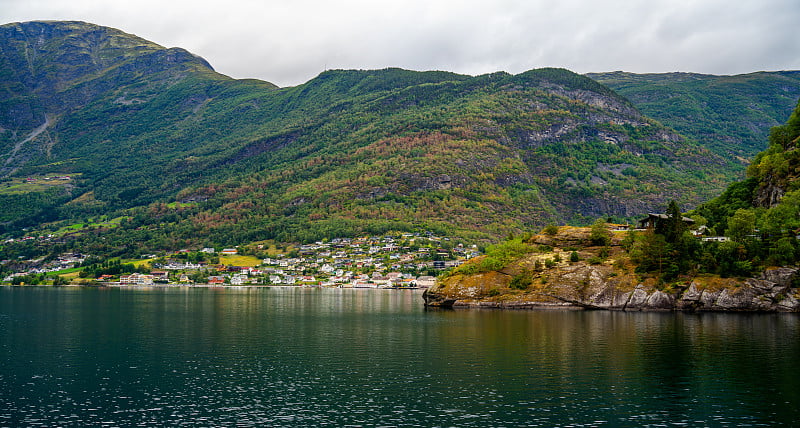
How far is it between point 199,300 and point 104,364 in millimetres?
85286

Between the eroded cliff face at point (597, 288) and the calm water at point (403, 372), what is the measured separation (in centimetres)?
797

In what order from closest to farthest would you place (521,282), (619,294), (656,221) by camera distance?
(619,294) → (656,221) → (521,282)

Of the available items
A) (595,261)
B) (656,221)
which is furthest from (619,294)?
(656,221)

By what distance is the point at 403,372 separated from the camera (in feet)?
184

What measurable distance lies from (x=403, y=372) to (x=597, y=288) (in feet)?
232

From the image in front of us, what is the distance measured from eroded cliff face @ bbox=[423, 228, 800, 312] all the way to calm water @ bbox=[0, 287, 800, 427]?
797cm

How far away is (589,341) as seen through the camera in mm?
72250

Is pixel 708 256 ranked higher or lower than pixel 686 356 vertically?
higher

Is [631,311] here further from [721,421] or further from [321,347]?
[721,421]

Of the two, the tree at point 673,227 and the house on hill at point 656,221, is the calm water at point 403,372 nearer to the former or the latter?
the tree at point 673,227

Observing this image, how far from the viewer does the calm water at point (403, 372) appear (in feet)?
138

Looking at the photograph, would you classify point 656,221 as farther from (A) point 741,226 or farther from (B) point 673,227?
(A) point 741,226

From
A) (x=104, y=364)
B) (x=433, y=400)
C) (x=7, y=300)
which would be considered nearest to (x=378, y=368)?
(x=433, y=400)

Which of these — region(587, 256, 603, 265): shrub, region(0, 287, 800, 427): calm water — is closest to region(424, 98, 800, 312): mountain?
region(587, 256, 603, 265): shrub
